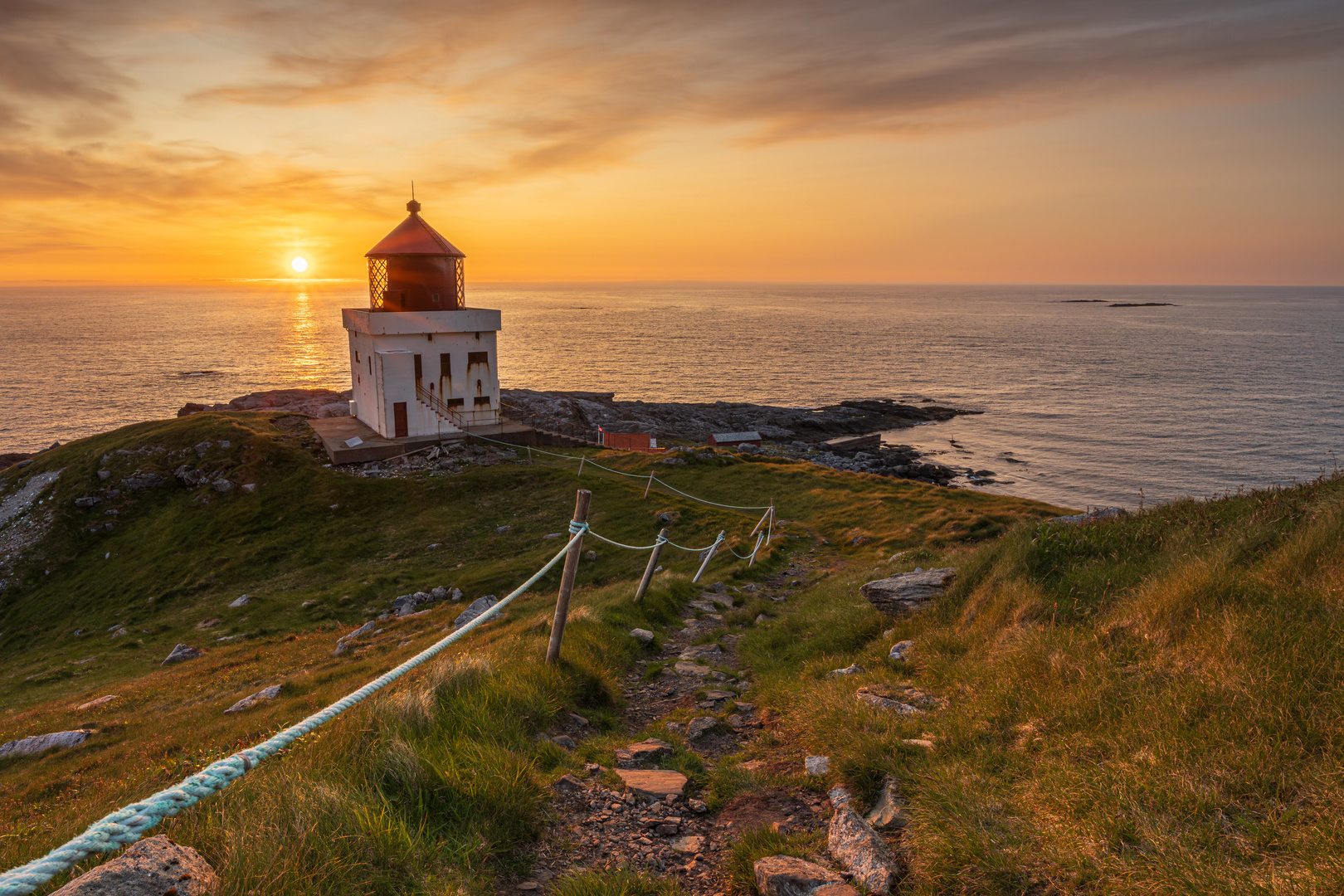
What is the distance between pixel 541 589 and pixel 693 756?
1227 centimetres

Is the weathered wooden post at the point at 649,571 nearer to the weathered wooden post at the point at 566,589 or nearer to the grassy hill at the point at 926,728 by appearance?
the grassy hill at the point at 926,728

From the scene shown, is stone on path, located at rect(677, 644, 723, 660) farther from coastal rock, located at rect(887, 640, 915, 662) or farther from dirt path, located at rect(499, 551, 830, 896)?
coastal rock, located at rect(887, 640, 915, 662)

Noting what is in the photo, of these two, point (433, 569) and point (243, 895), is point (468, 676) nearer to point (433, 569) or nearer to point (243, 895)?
point (243, 895)

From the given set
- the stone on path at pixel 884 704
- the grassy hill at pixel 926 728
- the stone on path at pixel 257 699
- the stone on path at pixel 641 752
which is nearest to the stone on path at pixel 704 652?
the grassy hill at pixel 926 728

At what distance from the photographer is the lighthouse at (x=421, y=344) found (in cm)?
3212

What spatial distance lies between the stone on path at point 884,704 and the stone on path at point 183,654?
1907 centimetres

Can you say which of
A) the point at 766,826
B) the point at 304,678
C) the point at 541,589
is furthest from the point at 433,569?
the point at 766,826

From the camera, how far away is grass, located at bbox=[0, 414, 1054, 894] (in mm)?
4102

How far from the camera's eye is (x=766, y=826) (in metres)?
4.86

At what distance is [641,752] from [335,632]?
1528 centimetres

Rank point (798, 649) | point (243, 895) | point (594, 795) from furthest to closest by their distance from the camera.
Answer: point (798, 649), point (594, 795), point (243, 895)

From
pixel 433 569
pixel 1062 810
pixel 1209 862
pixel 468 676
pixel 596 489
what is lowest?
pixel 433 569

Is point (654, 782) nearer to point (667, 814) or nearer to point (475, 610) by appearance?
point (667, 814)

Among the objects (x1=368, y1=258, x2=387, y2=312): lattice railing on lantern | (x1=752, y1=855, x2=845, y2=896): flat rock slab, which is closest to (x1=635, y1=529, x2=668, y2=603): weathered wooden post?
(x1=752, y1=855, x2=845, y2=896): flat rock slab
